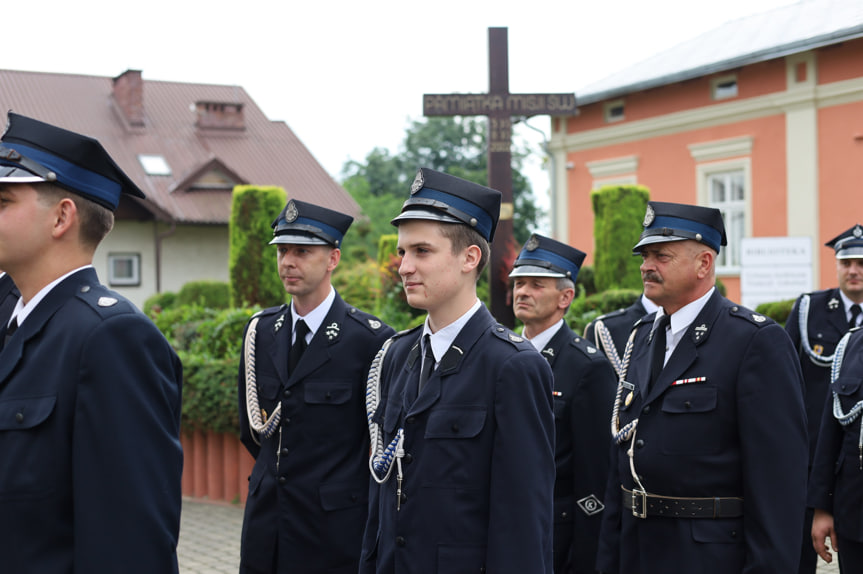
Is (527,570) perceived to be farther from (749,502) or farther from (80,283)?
(80,283)

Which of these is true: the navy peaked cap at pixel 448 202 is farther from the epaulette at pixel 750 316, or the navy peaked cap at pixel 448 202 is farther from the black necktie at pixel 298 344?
the black necktie at pixel 298 344

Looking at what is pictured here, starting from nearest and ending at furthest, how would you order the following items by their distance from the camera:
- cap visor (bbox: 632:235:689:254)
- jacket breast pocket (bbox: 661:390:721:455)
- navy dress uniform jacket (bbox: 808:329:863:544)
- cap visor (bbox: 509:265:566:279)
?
jacket breast pocket (bbox: 661:390:721:455) → cap visor (bbox: 632:235:689:254) → navy dress uniform jacket (bbox: 808:329:863:544) → cap visor (bbox: 509:265:566:279)

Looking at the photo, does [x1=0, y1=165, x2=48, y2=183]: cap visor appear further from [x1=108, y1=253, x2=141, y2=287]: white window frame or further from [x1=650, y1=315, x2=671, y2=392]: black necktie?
[x1=108, y1=253, x2=141, y2=287]: white window frame

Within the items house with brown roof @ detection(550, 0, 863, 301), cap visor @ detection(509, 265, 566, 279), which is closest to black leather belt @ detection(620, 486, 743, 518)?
cap visor @ detection(509, 265, 566, 279)

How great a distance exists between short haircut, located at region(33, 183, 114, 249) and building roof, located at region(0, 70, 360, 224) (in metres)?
28.2

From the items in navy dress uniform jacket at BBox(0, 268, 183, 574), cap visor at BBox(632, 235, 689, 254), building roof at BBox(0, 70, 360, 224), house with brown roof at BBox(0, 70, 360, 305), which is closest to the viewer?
navy dress uniform jacket at BBox(0, 268, 183, 574)

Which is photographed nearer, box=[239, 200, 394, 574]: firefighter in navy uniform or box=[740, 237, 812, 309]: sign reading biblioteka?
box=[239, 200, 394, 574]: firefighter in navy uniform

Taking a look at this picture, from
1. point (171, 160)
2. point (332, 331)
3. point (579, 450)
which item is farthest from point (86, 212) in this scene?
point (171, 160)

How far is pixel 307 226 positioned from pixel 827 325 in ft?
13.4

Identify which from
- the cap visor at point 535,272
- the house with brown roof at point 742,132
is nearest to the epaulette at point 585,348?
the cap visor at point 535,272

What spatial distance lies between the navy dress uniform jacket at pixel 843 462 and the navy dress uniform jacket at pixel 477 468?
8.15 feet

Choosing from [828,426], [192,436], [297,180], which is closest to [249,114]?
[297,180]

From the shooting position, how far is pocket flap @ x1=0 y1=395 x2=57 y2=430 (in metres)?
2.32

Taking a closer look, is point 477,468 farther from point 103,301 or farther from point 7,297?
point 7,297
